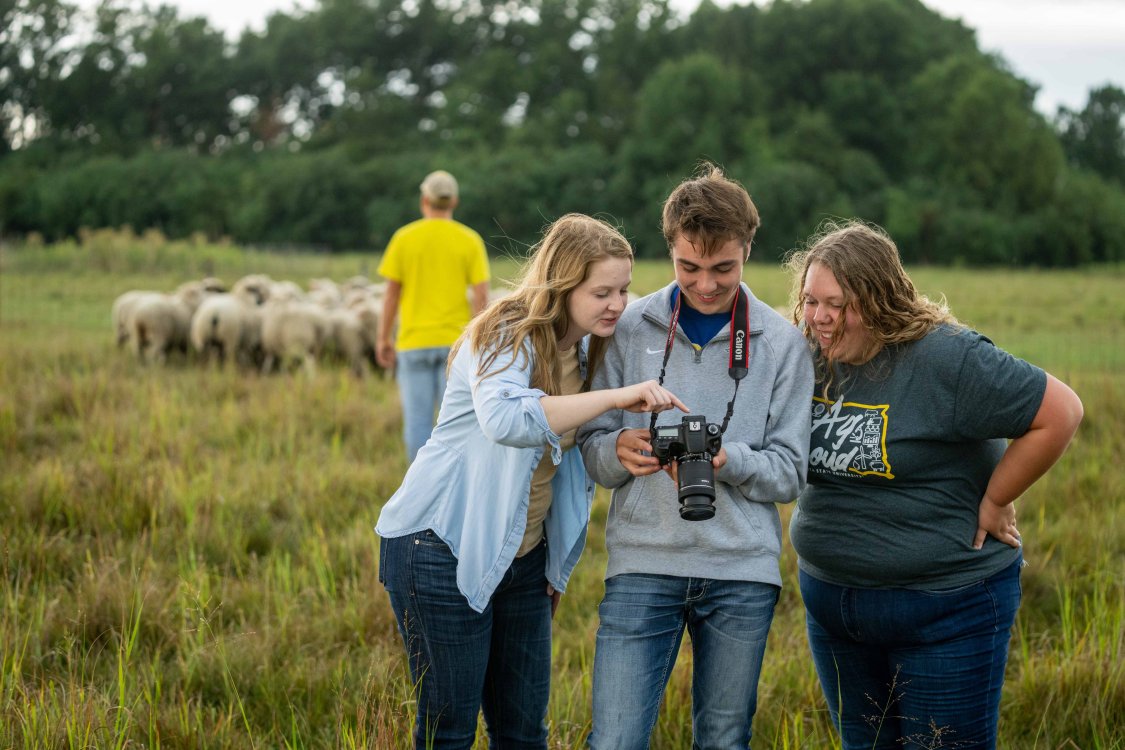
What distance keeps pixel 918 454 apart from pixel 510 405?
3.77 ft

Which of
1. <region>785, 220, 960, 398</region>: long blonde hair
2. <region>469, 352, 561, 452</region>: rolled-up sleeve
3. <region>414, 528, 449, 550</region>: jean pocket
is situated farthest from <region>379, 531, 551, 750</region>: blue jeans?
<region>785, 220, 960, 398</region>: long blonde hair

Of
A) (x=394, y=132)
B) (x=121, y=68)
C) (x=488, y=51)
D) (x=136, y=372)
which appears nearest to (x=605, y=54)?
(x=488, y=51)

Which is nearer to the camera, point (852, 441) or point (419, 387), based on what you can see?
point (852, 441)

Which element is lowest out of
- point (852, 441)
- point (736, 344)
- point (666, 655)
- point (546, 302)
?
point (666, 655)

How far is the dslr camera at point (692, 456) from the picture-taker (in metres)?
2.69

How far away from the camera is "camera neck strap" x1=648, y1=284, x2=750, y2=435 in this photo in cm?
302

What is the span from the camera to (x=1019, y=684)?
4.29 m

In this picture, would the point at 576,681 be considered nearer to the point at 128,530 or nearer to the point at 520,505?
the point at 520,505

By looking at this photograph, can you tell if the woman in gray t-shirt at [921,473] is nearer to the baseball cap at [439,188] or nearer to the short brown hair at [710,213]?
the short brown hair at [710,213]

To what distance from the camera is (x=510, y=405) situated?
2791 mm

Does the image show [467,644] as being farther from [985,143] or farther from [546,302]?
[985,143]

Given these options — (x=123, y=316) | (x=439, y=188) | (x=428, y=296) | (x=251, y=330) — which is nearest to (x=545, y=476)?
(x=428, y=296)

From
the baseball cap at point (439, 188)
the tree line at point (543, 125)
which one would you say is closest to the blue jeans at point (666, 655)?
the baseball cap at point (439, 188)

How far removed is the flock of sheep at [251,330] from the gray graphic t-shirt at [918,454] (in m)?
8.84
